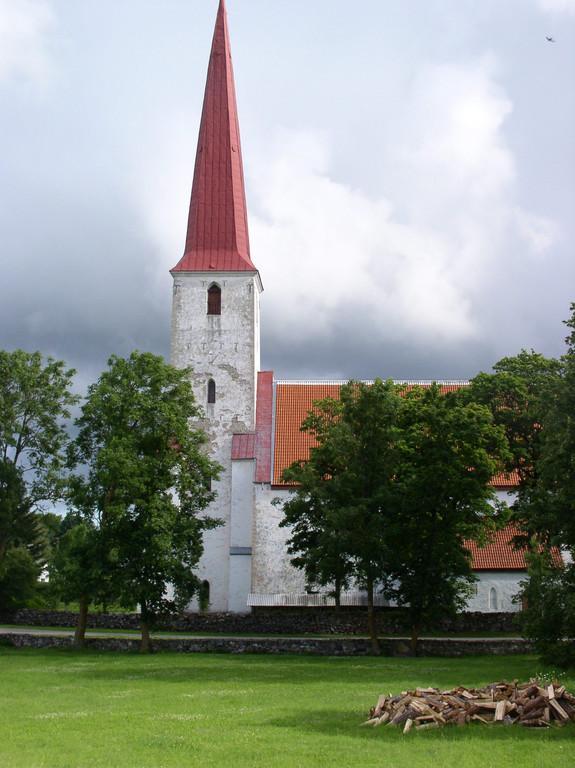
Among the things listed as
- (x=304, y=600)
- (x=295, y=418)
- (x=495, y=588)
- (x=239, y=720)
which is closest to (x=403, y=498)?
(x=304, y=600)

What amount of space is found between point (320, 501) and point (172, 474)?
219 inches

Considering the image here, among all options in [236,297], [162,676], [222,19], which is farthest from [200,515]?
[222,19]

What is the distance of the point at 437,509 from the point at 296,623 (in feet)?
32.7

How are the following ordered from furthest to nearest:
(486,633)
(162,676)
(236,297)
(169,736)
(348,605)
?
(236,297)
(348,605)
(486,633)
(162,676)
(169,736)

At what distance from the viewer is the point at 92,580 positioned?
96.9ft

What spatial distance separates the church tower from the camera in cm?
4381

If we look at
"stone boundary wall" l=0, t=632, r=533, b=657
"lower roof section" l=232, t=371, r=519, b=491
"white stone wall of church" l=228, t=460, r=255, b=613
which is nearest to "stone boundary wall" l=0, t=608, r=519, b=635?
"white stone wall of church" l=228, t=460, r=255, b=613

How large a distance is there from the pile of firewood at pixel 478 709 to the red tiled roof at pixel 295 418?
27.5 metres

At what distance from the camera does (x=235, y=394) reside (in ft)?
145

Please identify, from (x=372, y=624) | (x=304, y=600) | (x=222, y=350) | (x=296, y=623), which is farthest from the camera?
(x=222, y=350)

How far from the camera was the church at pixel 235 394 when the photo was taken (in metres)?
40.6

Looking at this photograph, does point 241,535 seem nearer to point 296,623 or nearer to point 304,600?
point 304,600

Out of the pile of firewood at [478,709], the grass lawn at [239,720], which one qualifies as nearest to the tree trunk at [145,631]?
the grass lawn at [239,720]

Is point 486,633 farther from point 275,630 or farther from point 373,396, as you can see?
point 373,396
